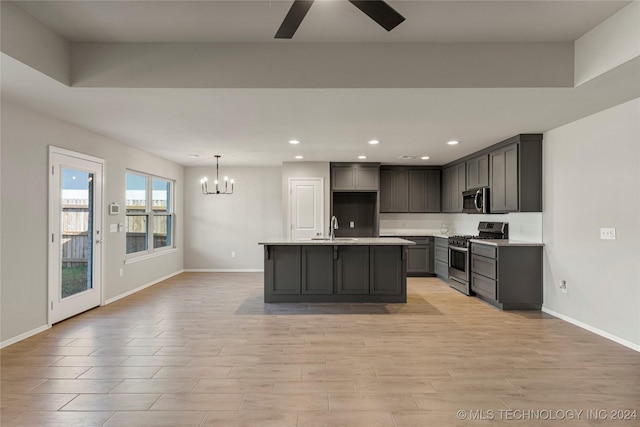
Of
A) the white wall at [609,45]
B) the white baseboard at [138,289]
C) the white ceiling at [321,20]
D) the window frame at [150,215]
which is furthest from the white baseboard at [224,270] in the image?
the white wall at [609,45]

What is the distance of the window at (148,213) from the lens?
20.4ft

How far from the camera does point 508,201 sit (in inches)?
201

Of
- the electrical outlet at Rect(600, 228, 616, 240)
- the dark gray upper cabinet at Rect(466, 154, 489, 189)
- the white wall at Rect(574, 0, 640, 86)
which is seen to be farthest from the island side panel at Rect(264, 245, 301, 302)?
the white wall at Rect(574, 0, 640, 86)

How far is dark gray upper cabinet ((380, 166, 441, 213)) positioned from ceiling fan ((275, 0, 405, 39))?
5.83 meters

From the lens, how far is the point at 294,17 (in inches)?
77.3

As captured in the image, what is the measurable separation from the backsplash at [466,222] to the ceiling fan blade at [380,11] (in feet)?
13.2

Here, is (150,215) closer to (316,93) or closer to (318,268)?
(318,268)

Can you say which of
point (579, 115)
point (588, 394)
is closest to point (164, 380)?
point (588, 394)

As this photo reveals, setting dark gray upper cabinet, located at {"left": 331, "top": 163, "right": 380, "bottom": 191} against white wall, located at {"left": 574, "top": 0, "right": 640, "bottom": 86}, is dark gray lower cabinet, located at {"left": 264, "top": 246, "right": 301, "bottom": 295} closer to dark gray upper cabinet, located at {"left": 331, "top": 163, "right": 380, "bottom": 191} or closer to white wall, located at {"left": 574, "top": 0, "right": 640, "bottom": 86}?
dark gray upper cabinet, located at {"left": 331, "top": 163, "right": 380, "bottom": 191}

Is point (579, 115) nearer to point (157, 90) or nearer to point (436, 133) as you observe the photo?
point (436, 133)

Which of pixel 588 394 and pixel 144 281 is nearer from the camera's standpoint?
pixel 588 394

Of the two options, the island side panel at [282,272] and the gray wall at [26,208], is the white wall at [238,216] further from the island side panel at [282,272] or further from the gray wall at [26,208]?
the gray wall at [26,208]

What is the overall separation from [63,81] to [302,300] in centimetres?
376

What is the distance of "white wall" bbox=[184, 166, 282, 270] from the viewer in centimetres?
816
